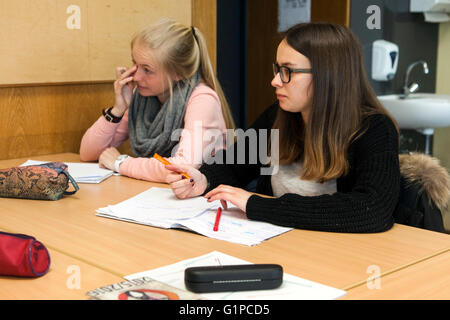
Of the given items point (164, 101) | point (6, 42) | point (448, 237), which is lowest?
point (448, 237)

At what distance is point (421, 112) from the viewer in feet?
11.1

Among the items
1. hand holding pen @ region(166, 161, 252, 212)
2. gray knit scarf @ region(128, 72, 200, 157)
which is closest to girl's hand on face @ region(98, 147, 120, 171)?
gray knit scarf @ region(128, 72, 200, 157)

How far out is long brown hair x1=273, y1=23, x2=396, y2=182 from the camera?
155 cm

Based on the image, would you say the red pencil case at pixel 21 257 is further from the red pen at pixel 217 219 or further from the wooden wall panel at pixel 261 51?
the wooden wall panel at pixel 261 51

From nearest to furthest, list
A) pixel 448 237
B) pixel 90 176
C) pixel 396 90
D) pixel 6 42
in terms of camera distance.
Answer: pixel 448 237 → pixel 90 176 → pixel 6 42 → pixel 396 90

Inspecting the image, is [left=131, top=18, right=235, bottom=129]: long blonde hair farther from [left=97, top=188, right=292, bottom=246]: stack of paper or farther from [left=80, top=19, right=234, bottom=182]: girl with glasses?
[left=97, top=188, right=292, bottom=246]: stack of paper

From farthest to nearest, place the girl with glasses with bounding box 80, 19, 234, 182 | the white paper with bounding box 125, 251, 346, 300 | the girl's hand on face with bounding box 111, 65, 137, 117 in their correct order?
the girl's hand on face with bounding box 111, 65, 137, 117
the girl with glasses with bounding box 80, 19, 234, 182
the white paper with bounding box 125, 251, 346, 300

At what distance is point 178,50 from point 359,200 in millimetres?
1029

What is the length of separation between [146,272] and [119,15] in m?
1.76

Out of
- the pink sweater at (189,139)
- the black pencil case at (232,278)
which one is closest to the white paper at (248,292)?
the black pencil case at (232,278)
